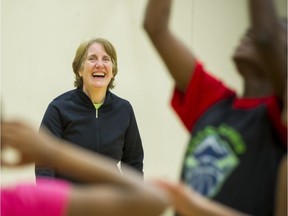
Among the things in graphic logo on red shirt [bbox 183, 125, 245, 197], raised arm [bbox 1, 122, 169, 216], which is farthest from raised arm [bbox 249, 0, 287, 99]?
raised arm [bbox 1, 122, 169, 216]

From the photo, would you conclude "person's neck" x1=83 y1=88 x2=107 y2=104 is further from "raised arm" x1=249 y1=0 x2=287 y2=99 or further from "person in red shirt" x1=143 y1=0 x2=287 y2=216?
"raised arm" x1=249 y1=0 x2=287 y2=99

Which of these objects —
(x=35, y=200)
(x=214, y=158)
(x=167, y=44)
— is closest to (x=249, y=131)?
(x=214, y=158)

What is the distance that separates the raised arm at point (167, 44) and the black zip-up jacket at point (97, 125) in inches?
43.5

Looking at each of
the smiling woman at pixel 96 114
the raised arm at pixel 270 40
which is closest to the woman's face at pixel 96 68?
the smiling woman at pixel 96 114

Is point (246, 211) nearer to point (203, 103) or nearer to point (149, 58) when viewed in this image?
point (203, 103)

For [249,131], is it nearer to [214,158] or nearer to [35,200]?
[214,158]

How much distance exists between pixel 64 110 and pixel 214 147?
1.32 meters

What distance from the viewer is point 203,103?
1.09 metres

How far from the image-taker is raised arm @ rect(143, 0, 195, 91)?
3.58ft

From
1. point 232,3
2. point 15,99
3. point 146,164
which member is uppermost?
point 232,3

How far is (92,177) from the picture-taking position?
2.59 ft

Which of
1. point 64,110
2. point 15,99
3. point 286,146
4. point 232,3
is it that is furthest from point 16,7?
point 286,146

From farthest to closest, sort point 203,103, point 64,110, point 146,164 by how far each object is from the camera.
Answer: point 146,164 < point 64,110 < point 203,103

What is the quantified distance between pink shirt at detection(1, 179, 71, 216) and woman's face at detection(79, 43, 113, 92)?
1.46 metres
